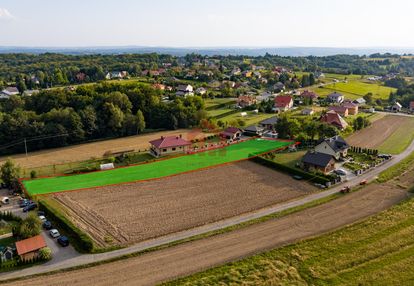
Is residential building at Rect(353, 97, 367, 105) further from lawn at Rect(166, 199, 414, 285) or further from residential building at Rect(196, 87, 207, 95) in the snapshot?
lawn at Rect(166, 199, 414, 285)

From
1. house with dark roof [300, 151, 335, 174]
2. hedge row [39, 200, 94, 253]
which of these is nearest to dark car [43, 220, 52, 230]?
hedge row [39, 200, 94, 253]

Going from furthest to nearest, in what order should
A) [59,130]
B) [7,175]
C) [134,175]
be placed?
[59,130], [134,175], [7,175]

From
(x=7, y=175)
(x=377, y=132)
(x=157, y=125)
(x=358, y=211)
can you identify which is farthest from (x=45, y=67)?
(x=358, y=211)

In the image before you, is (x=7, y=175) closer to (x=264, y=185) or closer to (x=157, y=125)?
(x=264, y=185)

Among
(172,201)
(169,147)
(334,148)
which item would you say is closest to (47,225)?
(172,201)

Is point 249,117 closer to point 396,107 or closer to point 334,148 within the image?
point 334,148

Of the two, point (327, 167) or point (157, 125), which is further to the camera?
point (157, 125)

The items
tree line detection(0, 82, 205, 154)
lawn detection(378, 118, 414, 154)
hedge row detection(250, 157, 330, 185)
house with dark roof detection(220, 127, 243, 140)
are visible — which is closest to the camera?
hedge row detection(250, 157, 330, 185)
